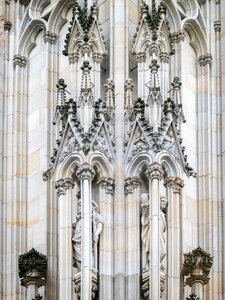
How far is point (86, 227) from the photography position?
46.2m

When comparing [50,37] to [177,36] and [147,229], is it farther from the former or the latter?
[147,229]

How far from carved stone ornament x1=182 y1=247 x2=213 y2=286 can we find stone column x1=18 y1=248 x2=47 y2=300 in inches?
104

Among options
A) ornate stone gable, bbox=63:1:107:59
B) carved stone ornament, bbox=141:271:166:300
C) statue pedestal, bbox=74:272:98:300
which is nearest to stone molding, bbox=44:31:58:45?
ornate stone gable, bbox=63:1:107:59

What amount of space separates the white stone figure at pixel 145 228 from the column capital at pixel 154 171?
1.32ft

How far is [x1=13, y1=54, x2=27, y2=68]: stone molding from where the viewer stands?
1976 inches

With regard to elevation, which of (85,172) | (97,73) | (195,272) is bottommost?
(195,272)

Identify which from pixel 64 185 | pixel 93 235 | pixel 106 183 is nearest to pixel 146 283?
pixel 93 235

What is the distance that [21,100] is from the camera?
49.9 meters

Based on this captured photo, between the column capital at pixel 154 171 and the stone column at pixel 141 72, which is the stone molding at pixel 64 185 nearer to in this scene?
the column capital at pixel 154 171

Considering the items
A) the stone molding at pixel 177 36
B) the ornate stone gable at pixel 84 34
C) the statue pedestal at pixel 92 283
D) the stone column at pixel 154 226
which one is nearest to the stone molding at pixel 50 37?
the ornate stone gable at pixel 84 34

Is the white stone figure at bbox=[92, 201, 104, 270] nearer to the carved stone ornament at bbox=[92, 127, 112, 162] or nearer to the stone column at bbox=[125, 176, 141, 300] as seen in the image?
the stone column at bbox=[125, 176, 141, 300]

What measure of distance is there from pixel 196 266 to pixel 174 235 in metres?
0.70

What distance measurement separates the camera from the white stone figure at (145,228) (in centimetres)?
4631

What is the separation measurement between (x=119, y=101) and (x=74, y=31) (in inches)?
74.5
